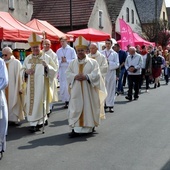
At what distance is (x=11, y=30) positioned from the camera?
12430 millimetres

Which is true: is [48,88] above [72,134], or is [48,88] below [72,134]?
above

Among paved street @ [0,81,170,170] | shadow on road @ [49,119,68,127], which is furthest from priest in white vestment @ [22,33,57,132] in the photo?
shadow on road @ [49,119,68,127]

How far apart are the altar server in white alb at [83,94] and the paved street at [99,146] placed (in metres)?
0.29

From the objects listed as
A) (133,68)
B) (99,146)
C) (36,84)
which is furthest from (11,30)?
(99,146)

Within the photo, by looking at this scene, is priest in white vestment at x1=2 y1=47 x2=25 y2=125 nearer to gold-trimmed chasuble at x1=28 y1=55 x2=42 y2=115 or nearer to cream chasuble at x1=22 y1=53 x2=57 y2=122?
cream chasuble at x1=22 y1=53 x2=57 y2=122

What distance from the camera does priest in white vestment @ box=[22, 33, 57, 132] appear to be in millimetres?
8883

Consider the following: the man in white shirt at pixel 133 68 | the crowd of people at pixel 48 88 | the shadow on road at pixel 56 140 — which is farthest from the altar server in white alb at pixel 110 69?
the shadow on road at pixel 56 140

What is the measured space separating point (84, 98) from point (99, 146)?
1.29 metres

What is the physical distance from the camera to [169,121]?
10.0 metres

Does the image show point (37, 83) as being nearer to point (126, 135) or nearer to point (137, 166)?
Answer: point (126, 135)

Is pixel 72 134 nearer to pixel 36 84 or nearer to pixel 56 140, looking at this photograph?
pixel 56 140

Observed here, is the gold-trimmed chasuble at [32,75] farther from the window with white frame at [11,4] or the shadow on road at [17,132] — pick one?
the window with white frame at [11,4]

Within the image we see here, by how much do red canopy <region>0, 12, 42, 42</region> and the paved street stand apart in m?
2.95

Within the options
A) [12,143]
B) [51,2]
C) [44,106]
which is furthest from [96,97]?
[51,2]
